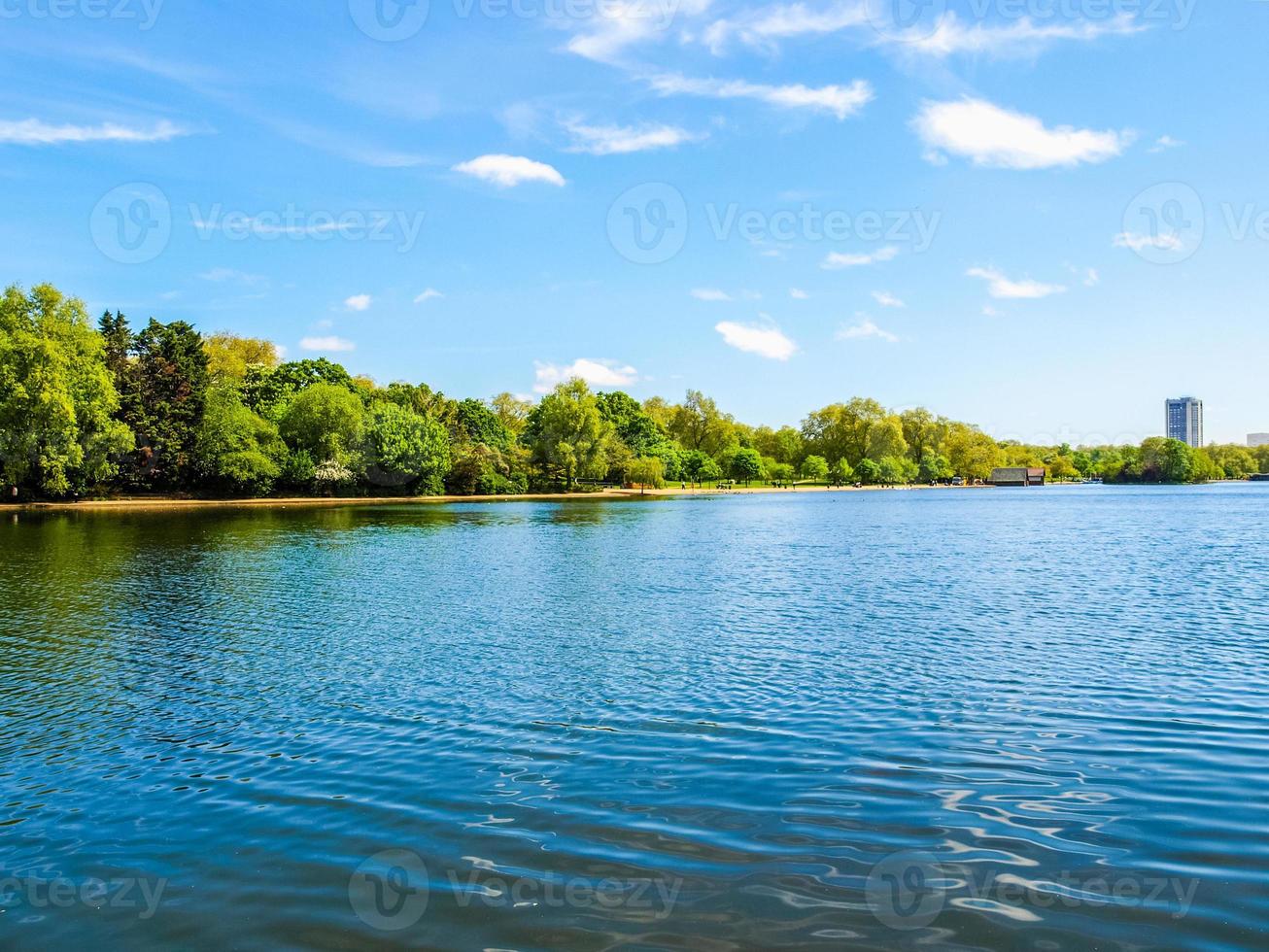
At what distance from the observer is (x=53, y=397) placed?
64.2 metres

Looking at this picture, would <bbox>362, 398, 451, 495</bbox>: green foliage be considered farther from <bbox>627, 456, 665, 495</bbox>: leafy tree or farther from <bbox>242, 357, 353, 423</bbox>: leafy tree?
<bbox>627, 456, 665, 495</bbox>: leafy tree

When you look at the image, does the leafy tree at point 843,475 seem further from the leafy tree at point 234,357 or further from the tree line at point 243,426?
the leafy tree at point 234,357

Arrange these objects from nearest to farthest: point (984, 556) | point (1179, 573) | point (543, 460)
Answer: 1. point (1179, 573)
2. point (984, 556)
3. point (543, 460)

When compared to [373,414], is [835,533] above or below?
below

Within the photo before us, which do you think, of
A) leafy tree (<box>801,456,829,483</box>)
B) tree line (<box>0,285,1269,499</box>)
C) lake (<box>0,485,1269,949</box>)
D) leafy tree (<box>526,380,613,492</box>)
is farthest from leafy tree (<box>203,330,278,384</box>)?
leafy tree (<box>801,456,829,483</box>)

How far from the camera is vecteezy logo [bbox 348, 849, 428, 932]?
6973 mm

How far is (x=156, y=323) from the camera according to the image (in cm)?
8606

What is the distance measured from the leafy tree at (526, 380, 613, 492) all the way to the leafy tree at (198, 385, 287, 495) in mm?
33104

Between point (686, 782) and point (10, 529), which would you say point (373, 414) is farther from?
point (686, 782)

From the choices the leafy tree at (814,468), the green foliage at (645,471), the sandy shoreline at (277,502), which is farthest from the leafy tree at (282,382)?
the leafy tree at (814,468)

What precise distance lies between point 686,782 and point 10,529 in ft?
175

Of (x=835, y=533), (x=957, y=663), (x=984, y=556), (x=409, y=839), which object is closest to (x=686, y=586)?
(x=957, y=663)

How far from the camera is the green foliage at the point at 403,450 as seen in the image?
298 ft

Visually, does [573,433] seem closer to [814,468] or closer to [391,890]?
[814,468]
